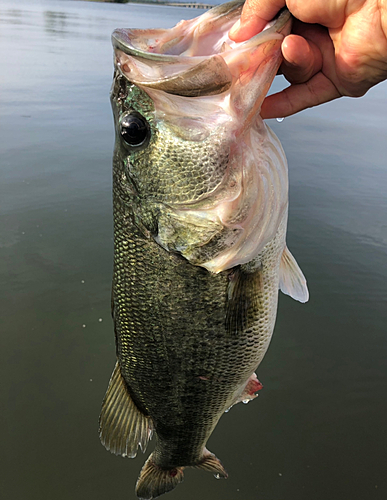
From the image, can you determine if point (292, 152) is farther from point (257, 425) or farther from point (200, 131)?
point (200, 131)

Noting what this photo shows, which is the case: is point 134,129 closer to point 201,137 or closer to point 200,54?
point 201,137

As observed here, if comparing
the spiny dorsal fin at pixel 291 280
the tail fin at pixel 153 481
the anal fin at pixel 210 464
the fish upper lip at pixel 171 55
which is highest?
the fish upper lip at pixel 171 55

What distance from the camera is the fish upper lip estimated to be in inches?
45.7

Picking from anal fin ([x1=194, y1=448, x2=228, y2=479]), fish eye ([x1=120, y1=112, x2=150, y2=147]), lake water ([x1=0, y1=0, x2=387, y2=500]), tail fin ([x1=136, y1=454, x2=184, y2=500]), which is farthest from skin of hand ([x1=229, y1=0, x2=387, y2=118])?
lake water ([x1=0, y1=0, x2=387, y2=500])

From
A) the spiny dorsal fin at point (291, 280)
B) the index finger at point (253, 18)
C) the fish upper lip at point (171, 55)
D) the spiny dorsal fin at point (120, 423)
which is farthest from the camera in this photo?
the spiny dorsal fin at point (120, 423)

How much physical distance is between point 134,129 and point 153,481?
1.91 meters

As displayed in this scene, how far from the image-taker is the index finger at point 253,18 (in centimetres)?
127

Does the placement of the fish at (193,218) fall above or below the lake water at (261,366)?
above

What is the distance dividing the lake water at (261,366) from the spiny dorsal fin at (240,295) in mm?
1741

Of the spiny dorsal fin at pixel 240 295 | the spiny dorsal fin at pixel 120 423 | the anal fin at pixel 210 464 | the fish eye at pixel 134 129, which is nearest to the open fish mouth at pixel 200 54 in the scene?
the fish eye at pixel 134 129

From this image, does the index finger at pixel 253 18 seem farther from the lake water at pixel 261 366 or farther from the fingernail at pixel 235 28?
the lake water at pixel 261 366

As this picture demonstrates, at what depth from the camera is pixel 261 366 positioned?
3391mm

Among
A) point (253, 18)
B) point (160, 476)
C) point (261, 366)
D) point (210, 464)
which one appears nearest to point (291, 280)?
point (253, 18)

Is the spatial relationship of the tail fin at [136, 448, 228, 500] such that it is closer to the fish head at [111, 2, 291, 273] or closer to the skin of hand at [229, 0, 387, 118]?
the fish head at [111, 2, 291, 273]
